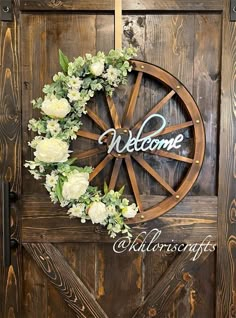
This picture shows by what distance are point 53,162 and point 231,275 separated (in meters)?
0.89

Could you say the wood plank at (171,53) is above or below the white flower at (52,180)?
above

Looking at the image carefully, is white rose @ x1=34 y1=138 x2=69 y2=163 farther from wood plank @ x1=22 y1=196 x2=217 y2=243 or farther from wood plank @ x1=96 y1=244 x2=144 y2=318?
wood plank @ x1=96 y1=244 x2=144 y2=318

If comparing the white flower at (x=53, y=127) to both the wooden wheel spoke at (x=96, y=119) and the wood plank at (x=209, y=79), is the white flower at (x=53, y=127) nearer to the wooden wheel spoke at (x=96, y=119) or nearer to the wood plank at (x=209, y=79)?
the wooden wheel spoke at (x=96, y=119)

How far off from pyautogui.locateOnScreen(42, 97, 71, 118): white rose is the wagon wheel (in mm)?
150

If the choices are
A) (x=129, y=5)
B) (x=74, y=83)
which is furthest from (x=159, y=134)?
(x=129, y=5)

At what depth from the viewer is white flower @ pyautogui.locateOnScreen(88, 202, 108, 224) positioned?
4.56ft

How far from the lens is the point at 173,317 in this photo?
1621mm

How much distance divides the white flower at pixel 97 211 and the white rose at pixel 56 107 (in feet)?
1.18

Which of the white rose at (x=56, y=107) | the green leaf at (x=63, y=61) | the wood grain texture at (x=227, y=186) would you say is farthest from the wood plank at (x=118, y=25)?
the wood grain texture at (x=227, y=186)

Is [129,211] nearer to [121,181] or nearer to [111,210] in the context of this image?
[111,210]

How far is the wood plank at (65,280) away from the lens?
62.5 inches

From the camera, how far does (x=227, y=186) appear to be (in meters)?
1.55

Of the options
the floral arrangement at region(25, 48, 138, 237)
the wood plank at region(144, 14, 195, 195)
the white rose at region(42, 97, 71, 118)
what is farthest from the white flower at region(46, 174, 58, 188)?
the wood plank at region(144, 14, 195, 195)

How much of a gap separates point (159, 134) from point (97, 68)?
1.21ft
